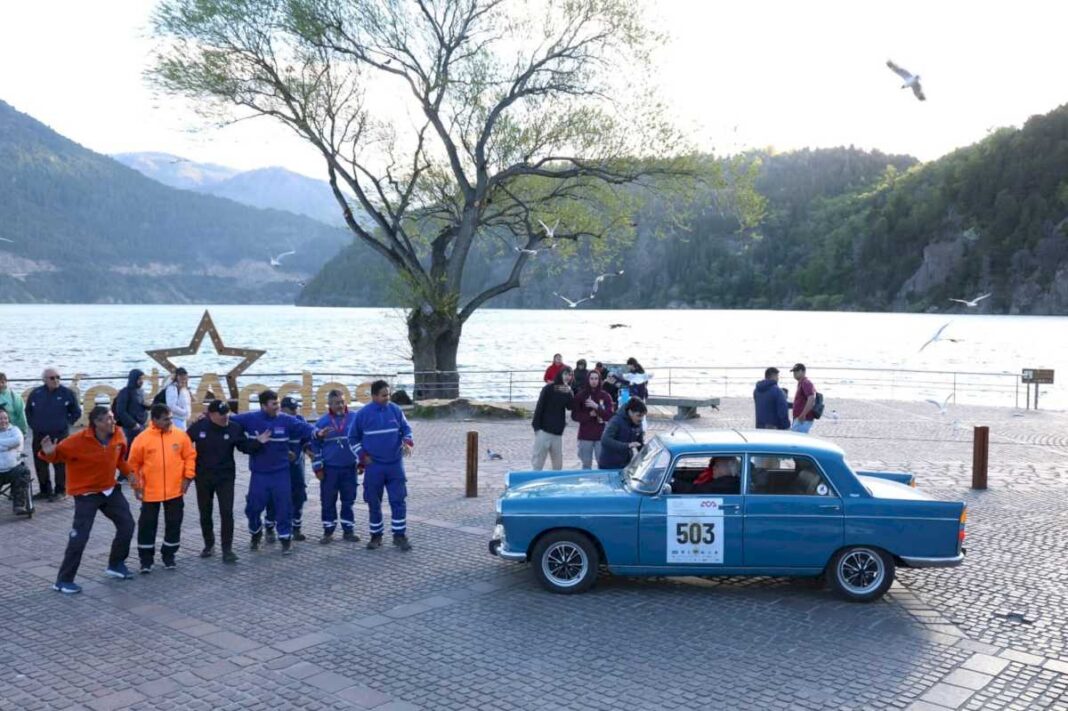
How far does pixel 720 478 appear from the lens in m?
8.36

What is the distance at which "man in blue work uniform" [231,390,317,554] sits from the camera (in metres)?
9.78

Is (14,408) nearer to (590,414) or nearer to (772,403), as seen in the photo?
(590,414)

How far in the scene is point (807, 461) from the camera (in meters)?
8.33

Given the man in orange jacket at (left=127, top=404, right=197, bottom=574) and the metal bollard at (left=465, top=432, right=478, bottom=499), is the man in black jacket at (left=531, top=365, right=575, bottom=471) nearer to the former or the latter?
the metal bollard at (left=465, top=432, right=478, bottom=499)

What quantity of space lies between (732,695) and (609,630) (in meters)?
1.52

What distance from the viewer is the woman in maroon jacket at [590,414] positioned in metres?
12.6

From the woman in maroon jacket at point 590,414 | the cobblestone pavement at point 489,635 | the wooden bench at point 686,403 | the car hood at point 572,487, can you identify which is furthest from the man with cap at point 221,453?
the wooden bench at point 686,403

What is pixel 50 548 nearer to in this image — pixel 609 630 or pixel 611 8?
pixel 609 630

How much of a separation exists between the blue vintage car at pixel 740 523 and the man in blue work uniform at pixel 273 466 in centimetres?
269

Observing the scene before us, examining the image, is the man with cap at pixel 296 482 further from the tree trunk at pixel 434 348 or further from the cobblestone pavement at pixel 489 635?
the tree trunk at pixel 434 348

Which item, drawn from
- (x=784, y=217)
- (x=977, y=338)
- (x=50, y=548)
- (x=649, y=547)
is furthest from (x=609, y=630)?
(x=784, y=217)

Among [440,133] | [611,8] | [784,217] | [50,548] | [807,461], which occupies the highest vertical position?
[784,217]

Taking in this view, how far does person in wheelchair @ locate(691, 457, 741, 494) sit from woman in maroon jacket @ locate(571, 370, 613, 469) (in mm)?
4121

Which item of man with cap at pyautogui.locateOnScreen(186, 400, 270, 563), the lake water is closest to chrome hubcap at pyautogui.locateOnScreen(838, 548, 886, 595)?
man with cap at pyautogui.locateOnScreen(186, 400, 270, 563)
